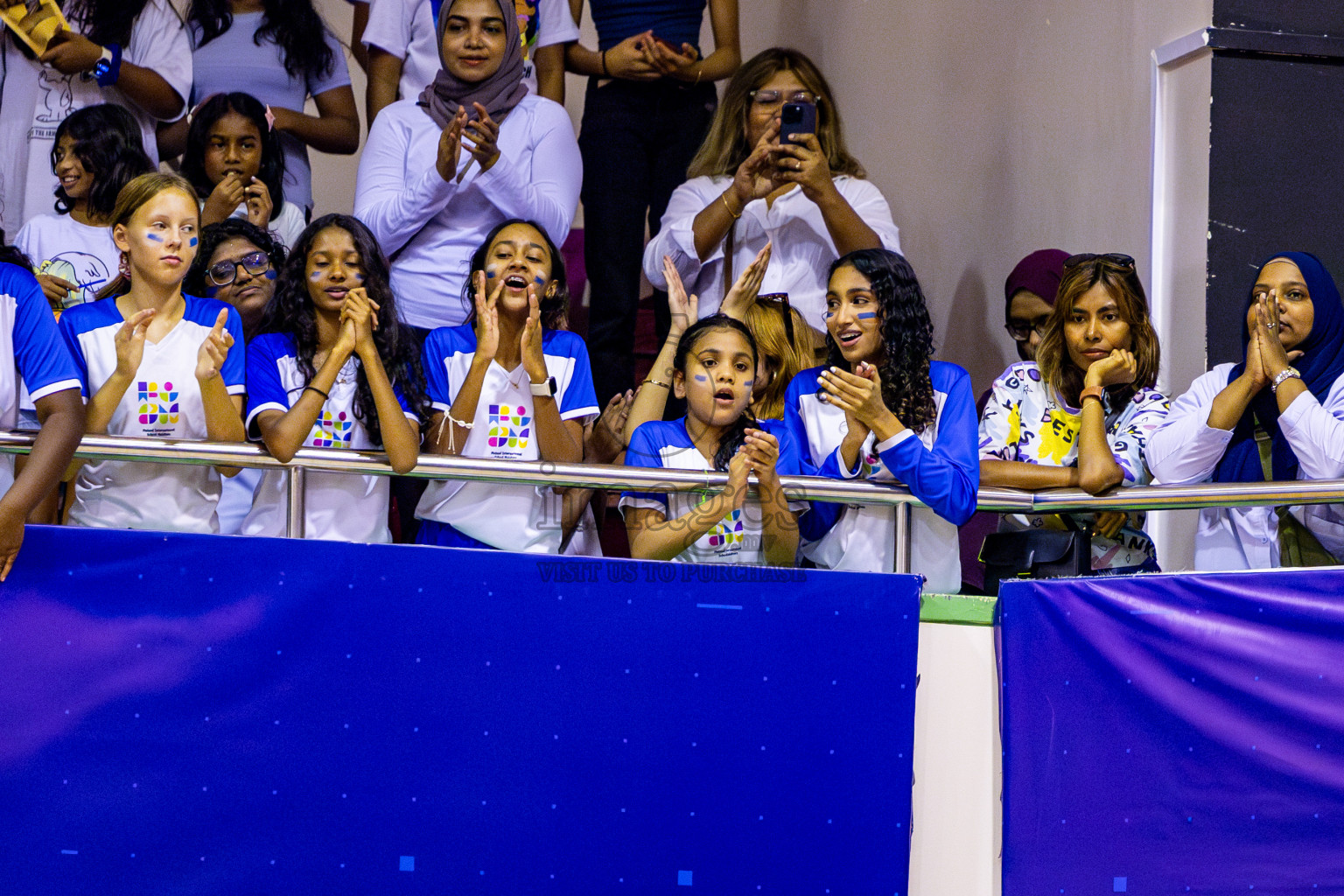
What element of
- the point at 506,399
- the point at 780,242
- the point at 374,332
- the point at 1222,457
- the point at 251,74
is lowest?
the point at 1222,457

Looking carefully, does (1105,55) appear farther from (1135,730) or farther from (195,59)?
(195,59)

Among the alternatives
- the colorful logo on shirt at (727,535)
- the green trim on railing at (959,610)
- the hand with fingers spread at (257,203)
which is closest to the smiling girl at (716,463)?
the colorful logo on shirt at (727,535)

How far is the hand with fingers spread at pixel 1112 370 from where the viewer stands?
12.0ft

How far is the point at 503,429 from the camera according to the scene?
3650 mm

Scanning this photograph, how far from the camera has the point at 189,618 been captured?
319 cm

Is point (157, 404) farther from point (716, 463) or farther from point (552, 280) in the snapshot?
point (716, 463)

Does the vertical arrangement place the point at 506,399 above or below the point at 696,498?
above

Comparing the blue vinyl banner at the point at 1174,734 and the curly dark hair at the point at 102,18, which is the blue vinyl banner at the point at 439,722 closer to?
the blue vinyl banner at the point at 1174,734

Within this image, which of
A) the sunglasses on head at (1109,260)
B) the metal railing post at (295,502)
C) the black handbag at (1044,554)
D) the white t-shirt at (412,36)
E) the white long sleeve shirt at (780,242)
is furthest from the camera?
the white t-shirt at (412,36)

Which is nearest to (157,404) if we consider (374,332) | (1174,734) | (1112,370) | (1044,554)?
(374,332)

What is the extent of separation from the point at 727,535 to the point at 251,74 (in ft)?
8.63

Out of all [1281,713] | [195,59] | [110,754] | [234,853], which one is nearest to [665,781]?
[234,853]

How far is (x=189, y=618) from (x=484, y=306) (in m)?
1.06

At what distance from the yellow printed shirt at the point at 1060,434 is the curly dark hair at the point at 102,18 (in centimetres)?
309
